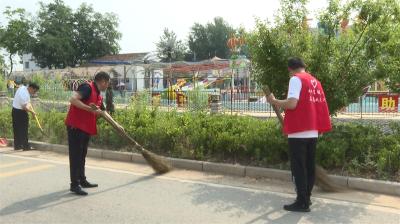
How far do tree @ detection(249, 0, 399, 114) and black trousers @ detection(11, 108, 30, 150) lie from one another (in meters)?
5.86

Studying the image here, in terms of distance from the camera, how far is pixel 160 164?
7.93m

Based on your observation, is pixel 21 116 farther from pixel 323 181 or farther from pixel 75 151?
pixel 323 181

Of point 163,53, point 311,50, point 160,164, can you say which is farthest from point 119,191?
point 163,53

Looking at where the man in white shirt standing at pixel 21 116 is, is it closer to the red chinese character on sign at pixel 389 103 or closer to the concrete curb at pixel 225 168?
the concrete curb at pixel 225 168

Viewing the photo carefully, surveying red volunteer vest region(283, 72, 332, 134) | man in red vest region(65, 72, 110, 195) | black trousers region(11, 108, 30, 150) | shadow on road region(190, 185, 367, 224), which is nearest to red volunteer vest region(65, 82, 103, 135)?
man in red vest region(65, 72, 110, 195)

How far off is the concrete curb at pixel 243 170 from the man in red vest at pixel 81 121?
7.34 ft

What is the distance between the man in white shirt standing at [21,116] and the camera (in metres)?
10.7

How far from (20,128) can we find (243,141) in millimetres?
5608

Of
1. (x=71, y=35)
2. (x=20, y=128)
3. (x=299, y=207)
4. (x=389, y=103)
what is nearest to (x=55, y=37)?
(x=71, y=35)

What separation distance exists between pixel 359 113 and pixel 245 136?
37.7 ft

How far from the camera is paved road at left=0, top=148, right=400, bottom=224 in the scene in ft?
17.7

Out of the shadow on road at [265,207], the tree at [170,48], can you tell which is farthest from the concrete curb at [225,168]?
the tree at [170,48]

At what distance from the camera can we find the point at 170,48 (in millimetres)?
83188

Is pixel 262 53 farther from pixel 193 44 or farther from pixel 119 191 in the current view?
pixel 193 44
